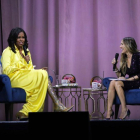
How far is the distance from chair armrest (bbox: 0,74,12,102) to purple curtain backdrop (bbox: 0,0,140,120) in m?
1.25

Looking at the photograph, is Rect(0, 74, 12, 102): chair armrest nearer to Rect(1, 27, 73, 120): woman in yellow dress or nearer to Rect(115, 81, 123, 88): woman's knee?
Rect(1, 27, 73, 120): woman in yellow dress

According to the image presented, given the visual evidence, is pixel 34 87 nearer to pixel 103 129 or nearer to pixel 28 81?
pixel 28 81

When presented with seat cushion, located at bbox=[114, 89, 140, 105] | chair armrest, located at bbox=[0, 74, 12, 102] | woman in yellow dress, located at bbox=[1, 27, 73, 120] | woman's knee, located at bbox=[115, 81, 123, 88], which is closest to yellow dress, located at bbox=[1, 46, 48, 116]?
woman in yellow dress, located at bbox=[1, 27, 73, 120]

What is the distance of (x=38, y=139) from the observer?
143 cm

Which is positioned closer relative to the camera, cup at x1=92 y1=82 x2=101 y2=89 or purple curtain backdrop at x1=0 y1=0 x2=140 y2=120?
cup at x1=92 y1=82 x2=101 y2=89

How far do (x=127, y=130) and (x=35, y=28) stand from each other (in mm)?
3565

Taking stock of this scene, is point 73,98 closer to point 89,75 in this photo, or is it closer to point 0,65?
point 89,75

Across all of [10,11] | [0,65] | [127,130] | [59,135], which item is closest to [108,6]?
[10,11]

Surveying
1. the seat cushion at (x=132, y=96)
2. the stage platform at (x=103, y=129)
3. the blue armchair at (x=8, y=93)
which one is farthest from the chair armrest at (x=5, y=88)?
the stage platform at (x=103, y=129)

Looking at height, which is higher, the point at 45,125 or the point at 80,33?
the point at 80,33

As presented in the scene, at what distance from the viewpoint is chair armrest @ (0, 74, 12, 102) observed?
3.53 meters

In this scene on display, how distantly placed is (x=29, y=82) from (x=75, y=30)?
1524 mm

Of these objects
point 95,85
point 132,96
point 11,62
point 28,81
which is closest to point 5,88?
point 28,81

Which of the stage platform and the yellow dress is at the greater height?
the yellow dress
